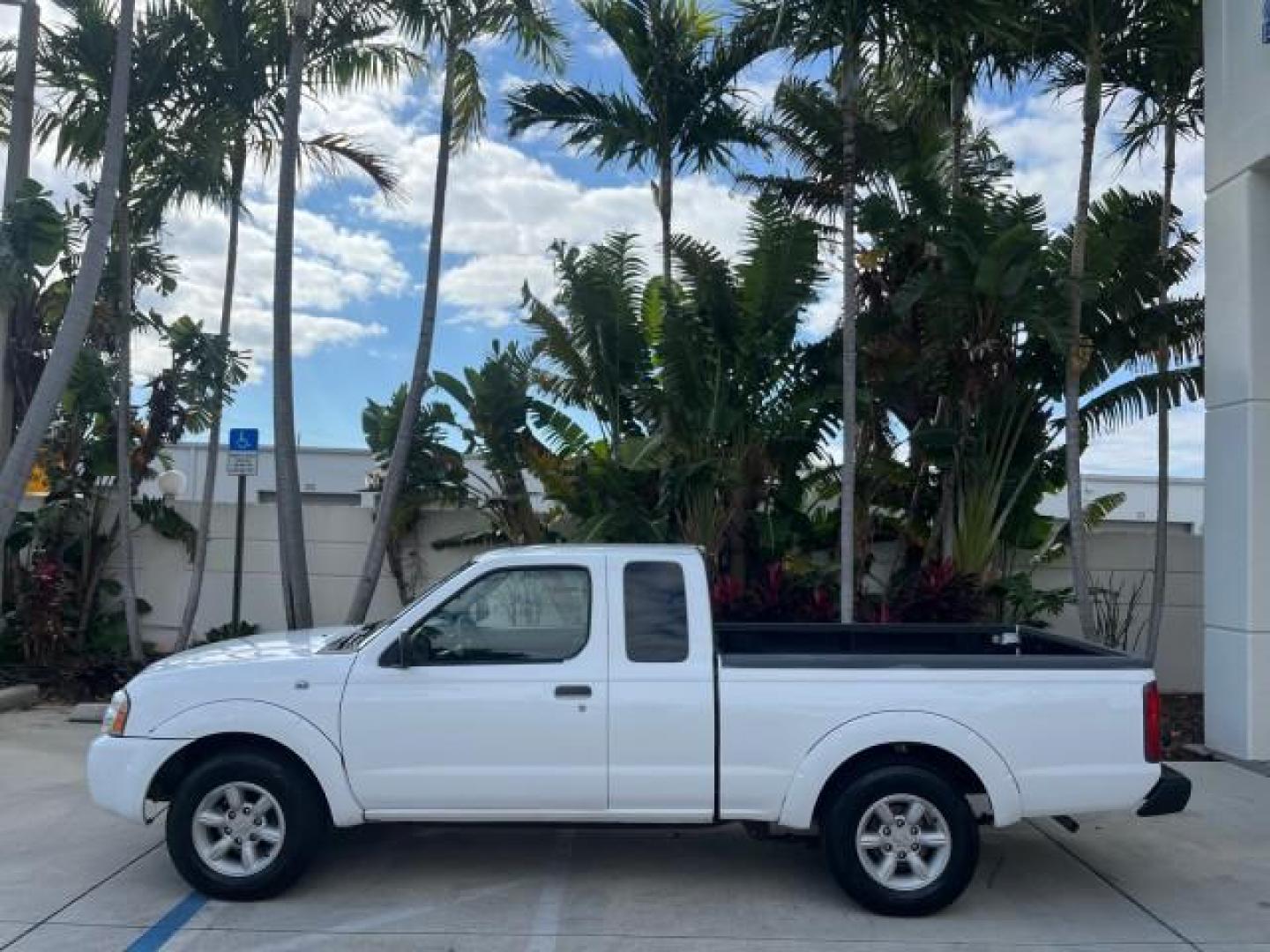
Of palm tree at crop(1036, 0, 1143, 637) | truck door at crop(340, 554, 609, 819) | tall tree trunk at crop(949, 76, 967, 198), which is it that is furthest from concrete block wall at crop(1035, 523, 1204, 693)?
truck door at crop(340, 554, 609, 819)

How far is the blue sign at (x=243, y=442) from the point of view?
11883mm

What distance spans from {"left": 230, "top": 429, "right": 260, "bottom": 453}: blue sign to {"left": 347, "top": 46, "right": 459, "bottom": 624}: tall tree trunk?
4.43 feet

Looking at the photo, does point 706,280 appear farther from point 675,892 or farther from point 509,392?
point 675,892

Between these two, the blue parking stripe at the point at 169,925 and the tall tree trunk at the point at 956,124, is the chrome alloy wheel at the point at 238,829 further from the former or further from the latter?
the tall tree trunk at the point at 956,124

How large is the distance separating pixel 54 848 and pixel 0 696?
16.7ft

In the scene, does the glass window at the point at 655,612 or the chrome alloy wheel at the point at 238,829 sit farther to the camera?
the glass window at the point at 655,612

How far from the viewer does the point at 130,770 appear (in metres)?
6.10

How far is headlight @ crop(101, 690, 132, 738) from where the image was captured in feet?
20.2

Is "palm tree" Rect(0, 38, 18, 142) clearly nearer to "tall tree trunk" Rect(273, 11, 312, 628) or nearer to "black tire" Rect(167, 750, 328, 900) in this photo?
"tall tree trunk" Rect(273, 11, 312, 628)

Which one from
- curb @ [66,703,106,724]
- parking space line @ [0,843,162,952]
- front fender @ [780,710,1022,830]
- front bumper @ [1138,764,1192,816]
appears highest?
front fender @ [780,710,1022,830]

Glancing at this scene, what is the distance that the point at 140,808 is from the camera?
6109 mm

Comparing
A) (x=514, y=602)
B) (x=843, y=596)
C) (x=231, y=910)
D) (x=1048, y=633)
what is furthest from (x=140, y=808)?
(x=843, y=596)

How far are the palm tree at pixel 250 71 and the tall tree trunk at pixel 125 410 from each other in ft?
1.88

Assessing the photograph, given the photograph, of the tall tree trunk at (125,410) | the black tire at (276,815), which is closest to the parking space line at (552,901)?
the black tire at (276,815)
